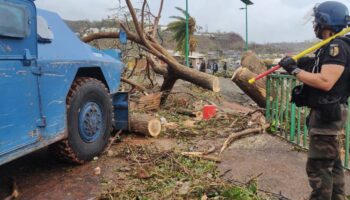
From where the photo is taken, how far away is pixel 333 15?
313 cm

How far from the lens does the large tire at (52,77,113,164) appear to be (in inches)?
180

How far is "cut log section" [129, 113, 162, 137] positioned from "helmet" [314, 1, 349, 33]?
3.85 meters

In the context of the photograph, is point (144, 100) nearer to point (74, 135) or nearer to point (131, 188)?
point (74, 135)

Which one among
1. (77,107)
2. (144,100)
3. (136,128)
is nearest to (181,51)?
(144,100)

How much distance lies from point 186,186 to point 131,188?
580 mm

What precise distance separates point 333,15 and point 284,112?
11.4 feet

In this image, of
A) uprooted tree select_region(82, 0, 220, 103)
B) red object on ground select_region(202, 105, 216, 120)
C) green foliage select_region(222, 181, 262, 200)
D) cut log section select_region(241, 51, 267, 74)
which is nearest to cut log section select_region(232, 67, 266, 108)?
uprooted tree select_region(82, 0, 220, 103)

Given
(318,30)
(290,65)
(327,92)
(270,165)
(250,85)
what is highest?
(318,30)

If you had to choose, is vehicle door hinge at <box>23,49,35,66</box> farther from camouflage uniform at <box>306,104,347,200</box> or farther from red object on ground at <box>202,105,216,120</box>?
red object on ground at <box>202,105,216,120</box>

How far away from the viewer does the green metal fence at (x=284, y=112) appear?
570cm

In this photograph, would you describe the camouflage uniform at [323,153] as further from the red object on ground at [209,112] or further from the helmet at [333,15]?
the red object on ground at [209,112]

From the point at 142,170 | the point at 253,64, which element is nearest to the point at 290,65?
the point at 142,170

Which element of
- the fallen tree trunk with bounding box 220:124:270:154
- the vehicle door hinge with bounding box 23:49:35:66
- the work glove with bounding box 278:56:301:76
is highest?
the vehicle door hinge with bounding box 23:49:35:66

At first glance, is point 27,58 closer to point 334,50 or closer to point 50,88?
point 50,88
